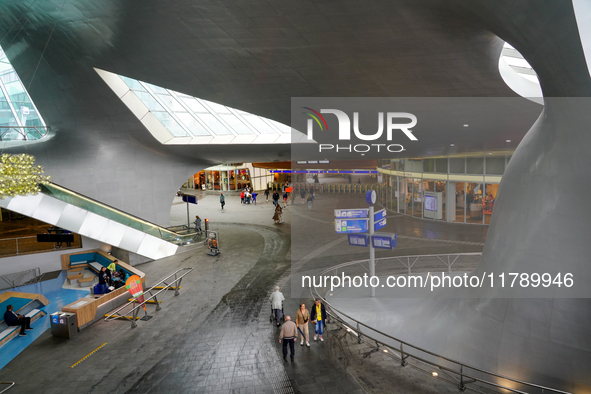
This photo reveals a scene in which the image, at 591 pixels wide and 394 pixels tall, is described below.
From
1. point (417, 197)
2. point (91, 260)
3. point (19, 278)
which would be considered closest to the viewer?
point (19, 278)

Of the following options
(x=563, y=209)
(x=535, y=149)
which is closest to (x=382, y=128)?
(x=535, y=149)

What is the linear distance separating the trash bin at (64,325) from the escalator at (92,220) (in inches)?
258

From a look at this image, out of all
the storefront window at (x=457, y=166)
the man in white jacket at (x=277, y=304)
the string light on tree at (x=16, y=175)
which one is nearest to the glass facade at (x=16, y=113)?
the string light on tree at (x=16, y=175)

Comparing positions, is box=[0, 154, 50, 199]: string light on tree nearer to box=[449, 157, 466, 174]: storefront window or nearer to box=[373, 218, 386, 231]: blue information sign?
box=[373, 218, 386, 231]: blue information sign

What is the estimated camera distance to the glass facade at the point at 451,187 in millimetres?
24523

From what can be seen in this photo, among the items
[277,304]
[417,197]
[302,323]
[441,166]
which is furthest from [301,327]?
[417,197]

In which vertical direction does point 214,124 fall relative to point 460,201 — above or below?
above

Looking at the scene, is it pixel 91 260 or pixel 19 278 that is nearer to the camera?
pixel 19 278

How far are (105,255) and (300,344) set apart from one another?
12.5 meters

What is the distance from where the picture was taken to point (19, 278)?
1584 cm

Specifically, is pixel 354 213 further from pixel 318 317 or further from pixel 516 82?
pixel 516 82

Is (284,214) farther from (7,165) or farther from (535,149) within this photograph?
(535,149)

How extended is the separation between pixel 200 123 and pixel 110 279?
10.1 metres

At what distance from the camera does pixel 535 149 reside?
7.33 metres
